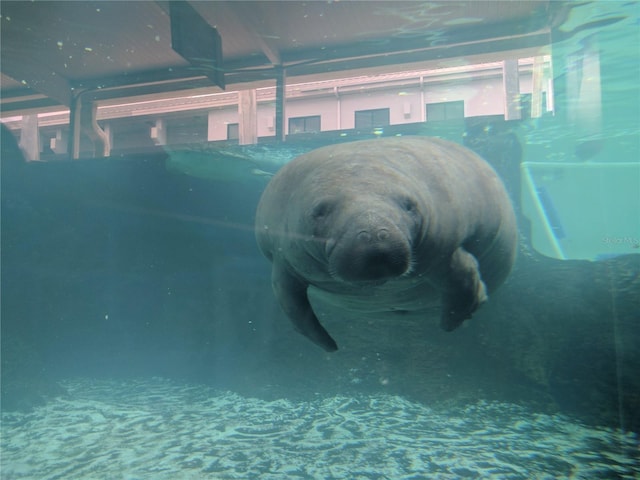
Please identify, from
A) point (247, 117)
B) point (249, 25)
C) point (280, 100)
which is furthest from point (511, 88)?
point (247, 117)

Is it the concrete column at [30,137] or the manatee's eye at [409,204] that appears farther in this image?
the concrete column at [30,137]

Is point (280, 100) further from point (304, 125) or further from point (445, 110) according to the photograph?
point (445, 110)

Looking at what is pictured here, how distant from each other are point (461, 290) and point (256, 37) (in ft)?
18.4

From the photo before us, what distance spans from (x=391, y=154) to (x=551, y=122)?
9.92 metres

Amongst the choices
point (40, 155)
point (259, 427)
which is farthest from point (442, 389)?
point (40, 155)

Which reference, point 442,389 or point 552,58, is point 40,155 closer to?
point 442,389

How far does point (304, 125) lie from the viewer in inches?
337

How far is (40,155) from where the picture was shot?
1063 cm

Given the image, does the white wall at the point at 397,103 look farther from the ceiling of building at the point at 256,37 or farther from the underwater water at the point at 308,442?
the underwater water at the point at 308,442

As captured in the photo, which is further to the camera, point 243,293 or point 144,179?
point 144,179

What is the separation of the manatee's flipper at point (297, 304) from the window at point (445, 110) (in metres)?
5.15

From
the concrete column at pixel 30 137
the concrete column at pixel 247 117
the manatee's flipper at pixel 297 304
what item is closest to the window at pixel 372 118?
the concrete column at pixel 247 117

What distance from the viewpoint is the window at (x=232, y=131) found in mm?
8844

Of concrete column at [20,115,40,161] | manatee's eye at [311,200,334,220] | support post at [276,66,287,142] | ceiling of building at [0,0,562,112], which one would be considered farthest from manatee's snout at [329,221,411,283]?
concrete column at [20,115,40,161]
